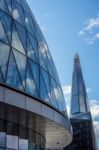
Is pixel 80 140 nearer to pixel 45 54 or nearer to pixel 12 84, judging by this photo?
pixel 45 54

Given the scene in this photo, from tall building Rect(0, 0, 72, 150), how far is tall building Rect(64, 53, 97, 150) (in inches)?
3851

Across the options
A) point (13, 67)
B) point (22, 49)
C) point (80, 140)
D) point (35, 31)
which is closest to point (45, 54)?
point (35, 31)

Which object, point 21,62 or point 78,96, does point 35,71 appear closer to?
point 21,62

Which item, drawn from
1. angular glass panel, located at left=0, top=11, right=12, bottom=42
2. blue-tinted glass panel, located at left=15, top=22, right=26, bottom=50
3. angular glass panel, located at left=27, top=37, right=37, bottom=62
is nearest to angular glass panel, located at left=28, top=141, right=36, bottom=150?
angular glass panel, located at left=27, top=37, right=37, bottom=62

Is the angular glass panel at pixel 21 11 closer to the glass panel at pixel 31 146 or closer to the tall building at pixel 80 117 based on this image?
the glass panel at pixel 31 146

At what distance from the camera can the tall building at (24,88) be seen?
19.5 m

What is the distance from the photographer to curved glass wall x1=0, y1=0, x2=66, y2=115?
20.2 m

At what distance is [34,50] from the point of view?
2452 cm

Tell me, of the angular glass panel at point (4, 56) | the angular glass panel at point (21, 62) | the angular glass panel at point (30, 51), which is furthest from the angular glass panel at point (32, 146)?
the angular glass panel at point (4, 56)

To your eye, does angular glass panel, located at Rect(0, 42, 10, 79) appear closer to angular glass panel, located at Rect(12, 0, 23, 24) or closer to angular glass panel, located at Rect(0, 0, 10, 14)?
angular glass panel, located at Rect(0, 0, 10, 14)

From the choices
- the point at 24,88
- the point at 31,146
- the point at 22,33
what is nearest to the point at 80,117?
the point at 31,146

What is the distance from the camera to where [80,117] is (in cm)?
13262

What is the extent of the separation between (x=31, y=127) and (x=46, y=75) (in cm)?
410

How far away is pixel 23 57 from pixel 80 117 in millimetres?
112815
